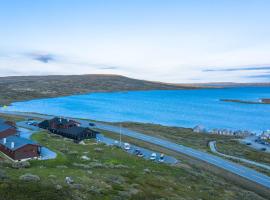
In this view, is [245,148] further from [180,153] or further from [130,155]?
[130,155]

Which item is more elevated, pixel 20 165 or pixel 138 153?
pixel 20 165

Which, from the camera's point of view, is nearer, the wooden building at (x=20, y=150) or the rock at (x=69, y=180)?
the rock at (x=69, y=180)

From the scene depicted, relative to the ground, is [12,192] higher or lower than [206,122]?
higher

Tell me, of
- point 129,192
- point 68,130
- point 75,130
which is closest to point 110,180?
point 129,192

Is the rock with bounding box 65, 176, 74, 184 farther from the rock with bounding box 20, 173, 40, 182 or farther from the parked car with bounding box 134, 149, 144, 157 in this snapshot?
the parked car with bounding box 134, 149, 144, 157

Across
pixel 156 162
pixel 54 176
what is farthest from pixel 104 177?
pixel 156 162

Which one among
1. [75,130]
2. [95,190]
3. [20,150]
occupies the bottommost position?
[75,130]

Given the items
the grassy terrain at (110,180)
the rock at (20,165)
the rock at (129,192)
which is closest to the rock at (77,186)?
the grassy terrain at (110,180)

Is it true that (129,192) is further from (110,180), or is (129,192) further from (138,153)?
(138,153)

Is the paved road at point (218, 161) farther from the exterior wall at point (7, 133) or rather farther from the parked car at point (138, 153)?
the exterior wall at point (7, 133)
